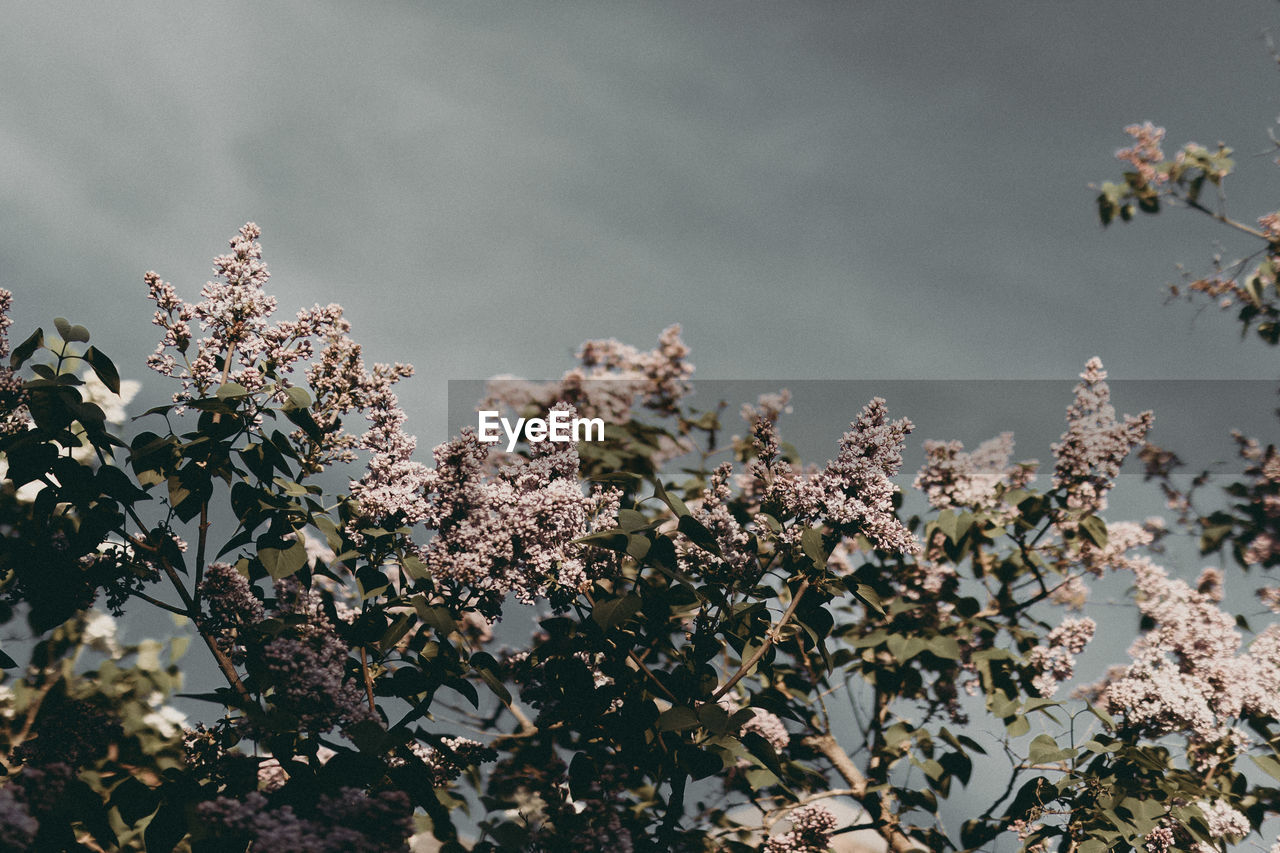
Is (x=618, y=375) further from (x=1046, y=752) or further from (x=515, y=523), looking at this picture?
(x=1046, y=752)

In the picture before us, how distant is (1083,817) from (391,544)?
208 centimetres

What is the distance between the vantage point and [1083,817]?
82.7 inches

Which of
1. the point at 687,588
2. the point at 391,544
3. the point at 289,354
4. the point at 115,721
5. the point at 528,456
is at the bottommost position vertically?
the point at 115,721

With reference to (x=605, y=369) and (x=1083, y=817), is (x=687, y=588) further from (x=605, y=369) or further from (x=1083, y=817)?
(x=1083, y=817)

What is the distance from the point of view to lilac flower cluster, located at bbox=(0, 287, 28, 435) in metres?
1.86

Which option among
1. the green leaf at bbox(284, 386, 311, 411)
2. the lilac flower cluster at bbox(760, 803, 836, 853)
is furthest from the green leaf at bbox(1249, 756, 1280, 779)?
the green leaf at bbox(284, 386, 311, 411)

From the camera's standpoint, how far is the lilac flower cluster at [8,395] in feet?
6.09

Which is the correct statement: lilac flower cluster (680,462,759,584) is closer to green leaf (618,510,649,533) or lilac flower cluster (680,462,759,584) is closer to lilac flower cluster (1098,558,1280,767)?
green leaf (618,510,649,533)

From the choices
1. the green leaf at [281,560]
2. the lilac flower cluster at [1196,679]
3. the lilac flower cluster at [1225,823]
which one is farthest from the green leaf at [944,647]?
the green leaf at [281,560]

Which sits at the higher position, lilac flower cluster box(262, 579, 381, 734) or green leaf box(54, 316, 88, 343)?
green leaf box(54, 316, 88, 343)

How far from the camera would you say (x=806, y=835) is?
2.33m

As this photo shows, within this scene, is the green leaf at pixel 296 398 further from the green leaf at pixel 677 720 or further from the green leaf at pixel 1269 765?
the green leaf at pixel 1269 765

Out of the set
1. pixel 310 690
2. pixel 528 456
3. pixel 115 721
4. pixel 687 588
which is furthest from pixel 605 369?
pixel 115 721

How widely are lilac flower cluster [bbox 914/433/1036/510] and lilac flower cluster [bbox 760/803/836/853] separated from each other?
1.41 m
